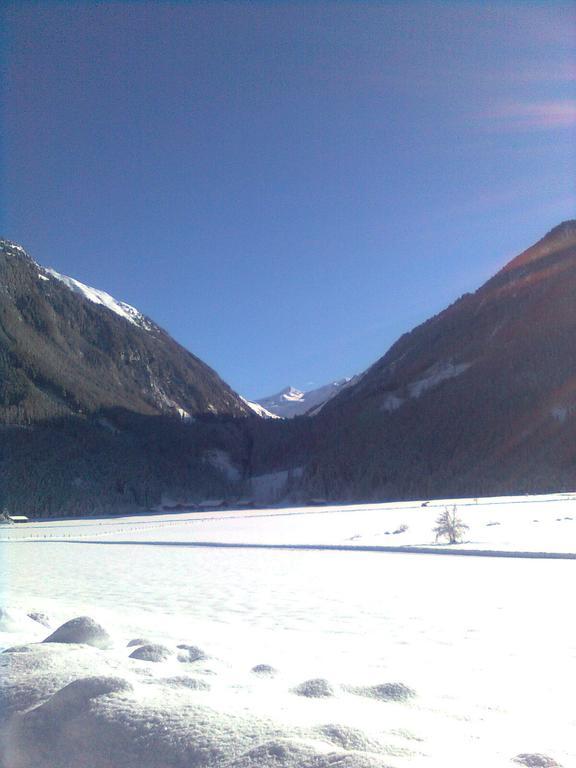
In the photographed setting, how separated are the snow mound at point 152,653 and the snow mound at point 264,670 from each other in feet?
3.09

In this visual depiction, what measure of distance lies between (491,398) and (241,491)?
57.8 m

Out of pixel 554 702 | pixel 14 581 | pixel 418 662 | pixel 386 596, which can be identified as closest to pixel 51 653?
pixel 418 662

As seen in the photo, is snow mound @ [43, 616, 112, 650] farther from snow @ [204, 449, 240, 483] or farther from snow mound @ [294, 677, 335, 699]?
snow @ [204, 449, 240, 483]

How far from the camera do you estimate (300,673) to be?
7074 mm

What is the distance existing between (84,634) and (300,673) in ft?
8.29

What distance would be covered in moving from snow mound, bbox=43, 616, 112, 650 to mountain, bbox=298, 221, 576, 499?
272 ft

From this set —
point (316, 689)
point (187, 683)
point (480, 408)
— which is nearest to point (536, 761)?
point (316, 689)

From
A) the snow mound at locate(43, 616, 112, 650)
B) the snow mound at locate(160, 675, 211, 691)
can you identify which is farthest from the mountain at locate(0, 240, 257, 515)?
the snow mound at locate(160, 675, 211, 691)

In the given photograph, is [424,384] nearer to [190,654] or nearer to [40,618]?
[40,618]

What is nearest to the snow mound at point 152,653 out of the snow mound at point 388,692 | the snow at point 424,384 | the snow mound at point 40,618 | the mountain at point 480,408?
the snow mound at point 388,692

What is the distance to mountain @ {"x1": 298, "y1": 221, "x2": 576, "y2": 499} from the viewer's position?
326ft

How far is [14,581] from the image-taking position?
19688mm

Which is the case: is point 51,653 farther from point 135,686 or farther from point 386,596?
point 386,596

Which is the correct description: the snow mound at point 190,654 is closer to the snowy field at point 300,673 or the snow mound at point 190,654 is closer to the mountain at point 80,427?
the snowy field at point 300,673
